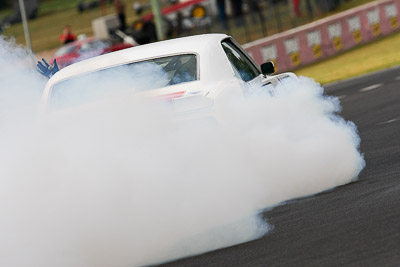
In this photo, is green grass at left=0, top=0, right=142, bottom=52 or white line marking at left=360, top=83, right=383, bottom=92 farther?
green grass at left=0, top=0, right=142, bottom=52

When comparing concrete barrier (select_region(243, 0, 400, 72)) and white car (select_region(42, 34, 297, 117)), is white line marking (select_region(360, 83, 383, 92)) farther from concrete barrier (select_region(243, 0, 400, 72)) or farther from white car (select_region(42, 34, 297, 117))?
white car (select_region(42, 34, 297, 117))

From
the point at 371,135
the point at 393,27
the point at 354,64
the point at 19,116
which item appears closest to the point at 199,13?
the point at 393,27

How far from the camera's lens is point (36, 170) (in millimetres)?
7945

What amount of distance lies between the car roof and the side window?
0.29m

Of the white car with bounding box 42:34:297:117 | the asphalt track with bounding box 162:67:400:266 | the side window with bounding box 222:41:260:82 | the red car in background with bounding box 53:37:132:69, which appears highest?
the white car with bounding box 42:34:297:117

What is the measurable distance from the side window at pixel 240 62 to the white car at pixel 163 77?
37mm

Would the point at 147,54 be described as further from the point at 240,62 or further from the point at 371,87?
the point at 371,87

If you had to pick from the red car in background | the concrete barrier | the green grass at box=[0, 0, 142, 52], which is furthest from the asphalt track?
the green grass at box=[0, 0, 142, 52]

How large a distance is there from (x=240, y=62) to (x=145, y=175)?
275 centimetres

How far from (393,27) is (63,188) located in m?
23.8

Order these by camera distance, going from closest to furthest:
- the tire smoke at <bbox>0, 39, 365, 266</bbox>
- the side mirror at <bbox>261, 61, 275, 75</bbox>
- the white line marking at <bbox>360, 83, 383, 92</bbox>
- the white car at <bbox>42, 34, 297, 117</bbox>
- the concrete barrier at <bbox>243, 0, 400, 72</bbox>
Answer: the tire smoke at <bbox>0, 39, 365, 266</bbox> < the white car at <bbox>42, 34, 297, 117</bbox> < the side mirror at <bbox>261, 61, 275, 75</bbox> < the white line marking at <bbox>360, 83, 383, 92</bbox> < the concrete barrier at <bbox>243, 0, 400, 72</bbox>

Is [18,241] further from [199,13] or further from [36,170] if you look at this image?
[199,13]

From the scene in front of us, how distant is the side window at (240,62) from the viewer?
33.9 feet

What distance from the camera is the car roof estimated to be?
9766mm
